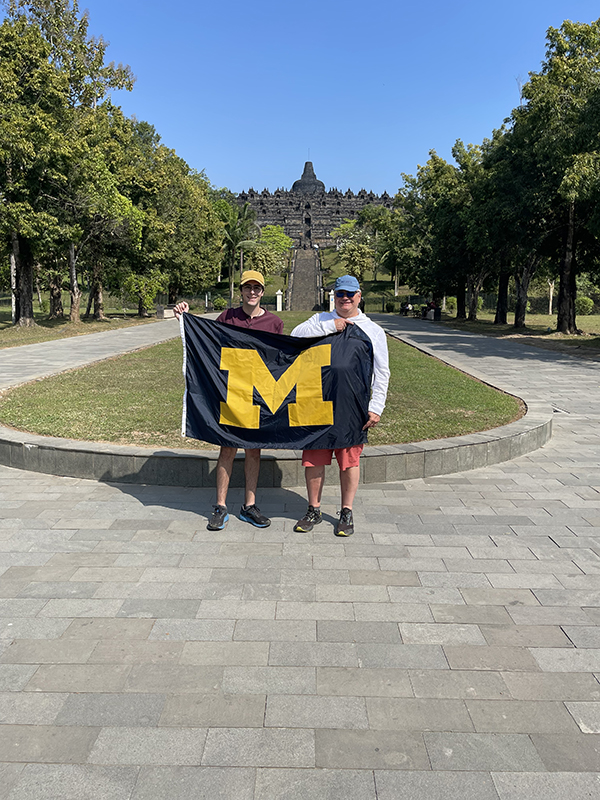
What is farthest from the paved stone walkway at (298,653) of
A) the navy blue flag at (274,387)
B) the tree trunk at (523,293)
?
the tree trunk at (523,293)

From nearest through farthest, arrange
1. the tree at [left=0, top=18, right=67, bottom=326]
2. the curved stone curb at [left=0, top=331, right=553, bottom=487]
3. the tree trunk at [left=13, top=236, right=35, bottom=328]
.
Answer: the curved stone curb at [left=0, top=331, right=553, bottom=487] < the tree at [left=0, top=18, right=67, bottom=326] < the tree trunk at [left=13, top=236, right=35, bottom=328]

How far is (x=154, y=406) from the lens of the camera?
837cm

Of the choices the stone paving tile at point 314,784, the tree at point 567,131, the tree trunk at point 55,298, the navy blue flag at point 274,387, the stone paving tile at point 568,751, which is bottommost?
the stone paving tile at point 314,784

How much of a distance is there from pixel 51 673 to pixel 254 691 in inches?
36.4

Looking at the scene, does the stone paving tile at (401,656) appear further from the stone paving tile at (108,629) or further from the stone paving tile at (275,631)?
the stone paving tile at (108,629)

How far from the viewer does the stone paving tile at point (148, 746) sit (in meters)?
2.26

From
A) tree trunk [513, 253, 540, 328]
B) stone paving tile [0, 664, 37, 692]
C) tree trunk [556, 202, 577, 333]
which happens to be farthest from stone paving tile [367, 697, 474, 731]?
tree trunk [513, 253, 540, 328]

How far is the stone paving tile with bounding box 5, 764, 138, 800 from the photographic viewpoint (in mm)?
2107

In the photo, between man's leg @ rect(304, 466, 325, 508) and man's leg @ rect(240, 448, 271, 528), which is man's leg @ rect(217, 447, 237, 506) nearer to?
man's leg @ rect(240, 448, 271, 528)

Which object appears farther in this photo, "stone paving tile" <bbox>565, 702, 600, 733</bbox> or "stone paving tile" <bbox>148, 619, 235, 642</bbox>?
"stone paving tile" <bbox>148, 619, 235, 642</bbox>

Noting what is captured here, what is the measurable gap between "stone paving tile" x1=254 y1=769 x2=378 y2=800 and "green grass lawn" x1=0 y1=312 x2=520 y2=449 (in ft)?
14.2

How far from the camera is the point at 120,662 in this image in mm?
2875

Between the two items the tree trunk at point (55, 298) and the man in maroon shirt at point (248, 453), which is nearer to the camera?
the man in maroon shirt at point (248, 453)

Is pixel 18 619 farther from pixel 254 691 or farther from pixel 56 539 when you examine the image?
pixel 254 691
